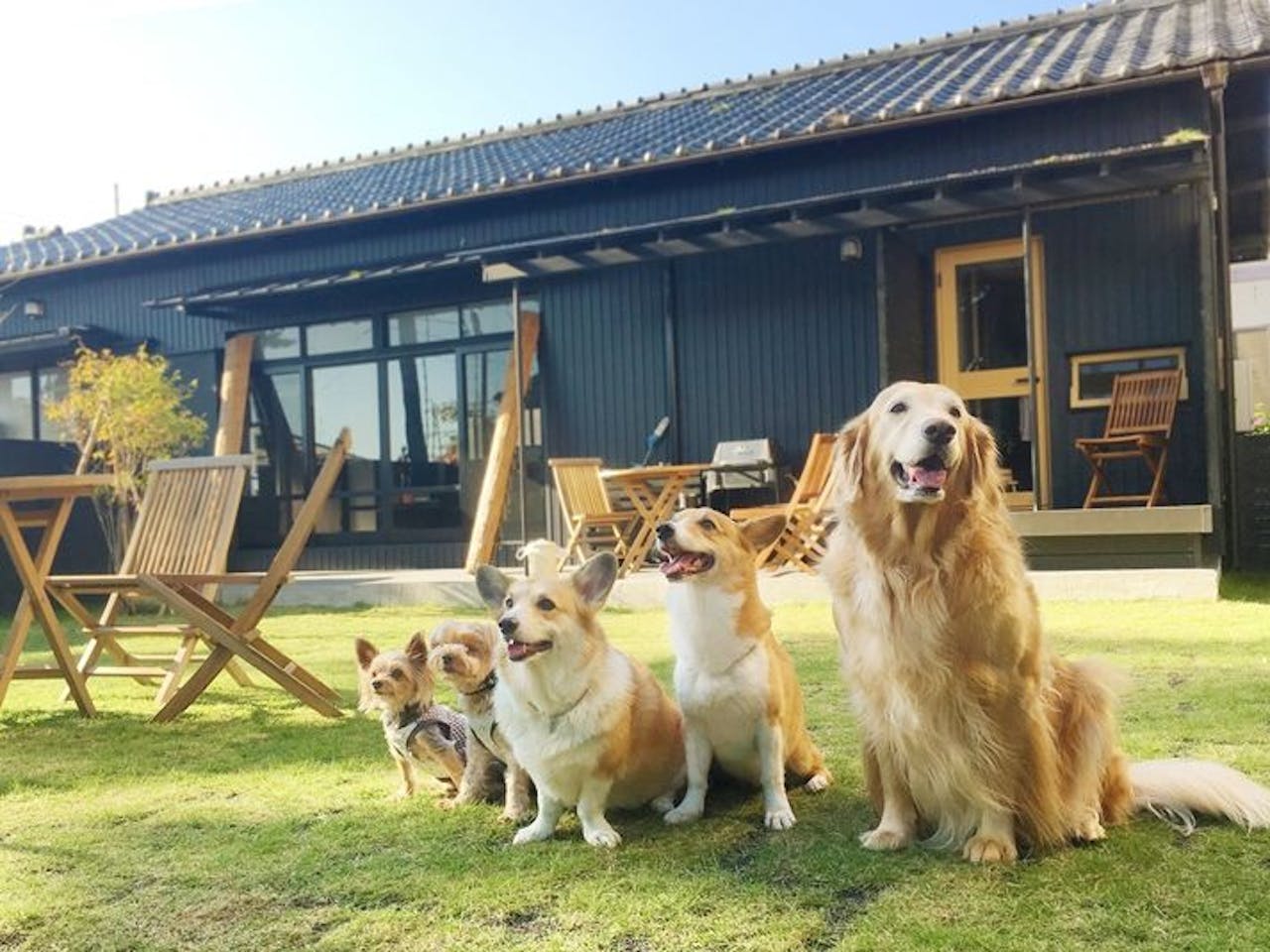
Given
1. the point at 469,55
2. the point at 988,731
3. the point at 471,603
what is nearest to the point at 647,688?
the point at 988,731

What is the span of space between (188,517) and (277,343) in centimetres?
736

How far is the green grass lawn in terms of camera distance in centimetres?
191

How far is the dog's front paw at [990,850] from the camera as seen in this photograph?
2.19 metres

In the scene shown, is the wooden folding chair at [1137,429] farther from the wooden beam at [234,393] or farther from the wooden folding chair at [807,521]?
the wooden beam at [234,393]

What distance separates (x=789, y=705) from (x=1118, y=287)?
672 cm

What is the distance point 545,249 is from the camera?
8.97 meters

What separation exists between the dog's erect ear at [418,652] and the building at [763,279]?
4842 millimetres

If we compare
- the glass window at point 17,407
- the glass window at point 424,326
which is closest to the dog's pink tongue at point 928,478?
the glass window at point 424,326

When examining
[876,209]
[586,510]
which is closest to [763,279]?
[876,209]

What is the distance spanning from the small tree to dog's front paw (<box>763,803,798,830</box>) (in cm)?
822

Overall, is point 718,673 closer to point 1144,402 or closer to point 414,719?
point 414,719

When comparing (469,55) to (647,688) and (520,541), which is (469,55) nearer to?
(520,541)

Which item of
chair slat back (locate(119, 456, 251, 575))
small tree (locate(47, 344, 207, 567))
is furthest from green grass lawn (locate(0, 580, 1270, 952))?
small tree (locate(47, 344, 207, 567))

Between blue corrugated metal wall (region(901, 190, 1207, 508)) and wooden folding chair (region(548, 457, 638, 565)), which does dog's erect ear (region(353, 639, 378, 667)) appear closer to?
wooden folding chair (region(548, 457, 638, 565))
